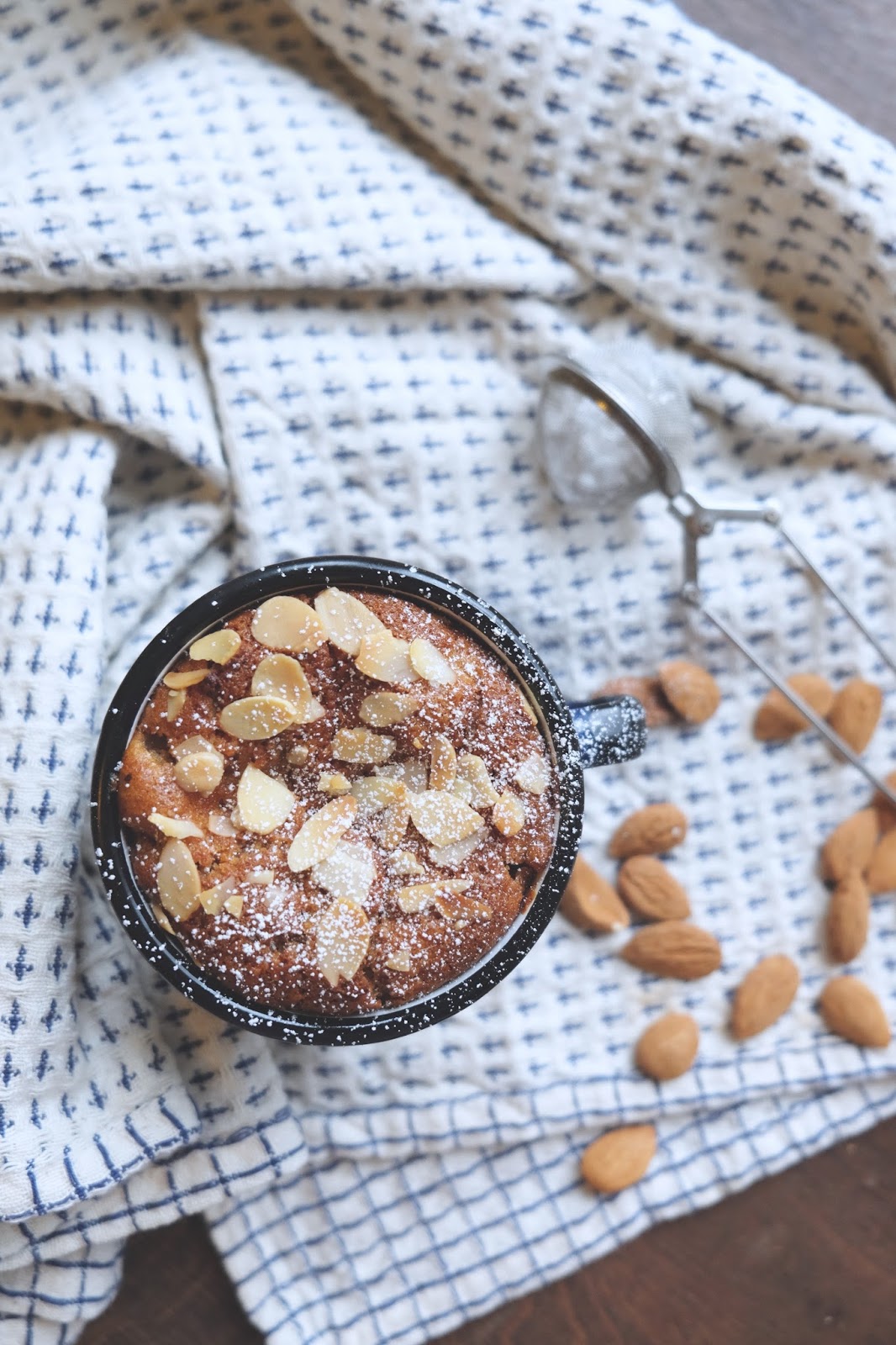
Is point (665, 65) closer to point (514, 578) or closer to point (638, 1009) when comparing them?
point (514, 578)

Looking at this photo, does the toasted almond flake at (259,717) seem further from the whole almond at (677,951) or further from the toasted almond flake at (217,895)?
the whole almond at (677,951)

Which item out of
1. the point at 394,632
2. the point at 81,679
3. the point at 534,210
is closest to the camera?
the point at 394,632

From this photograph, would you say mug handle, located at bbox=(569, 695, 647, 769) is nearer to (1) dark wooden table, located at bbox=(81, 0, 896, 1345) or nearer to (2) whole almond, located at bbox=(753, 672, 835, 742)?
(2) whole almond, located at bbox=(753, 672, 835, 742)

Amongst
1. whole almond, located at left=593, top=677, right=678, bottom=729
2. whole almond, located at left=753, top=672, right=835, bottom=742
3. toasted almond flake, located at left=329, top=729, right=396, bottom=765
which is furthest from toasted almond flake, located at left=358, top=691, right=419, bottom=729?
whole almond, located at left=753, top=672, right=835, bottom=742

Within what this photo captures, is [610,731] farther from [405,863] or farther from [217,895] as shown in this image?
[217,895]

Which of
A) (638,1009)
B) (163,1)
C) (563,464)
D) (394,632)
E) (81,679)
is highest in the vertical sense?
(163,1)

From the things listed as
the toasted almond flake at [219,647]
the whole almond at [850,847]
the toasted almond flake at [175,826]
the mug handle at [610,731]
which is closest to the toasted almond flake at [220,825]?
the toasted almond flake at [175,826]

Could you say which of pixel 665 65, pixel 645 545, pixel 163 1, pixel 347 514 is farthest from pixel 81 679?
pixel 665 65

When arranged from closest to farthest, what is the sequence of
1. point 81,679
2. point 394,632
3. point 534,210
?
1. point 394,632
2. point 81,679
3. point 534,210
